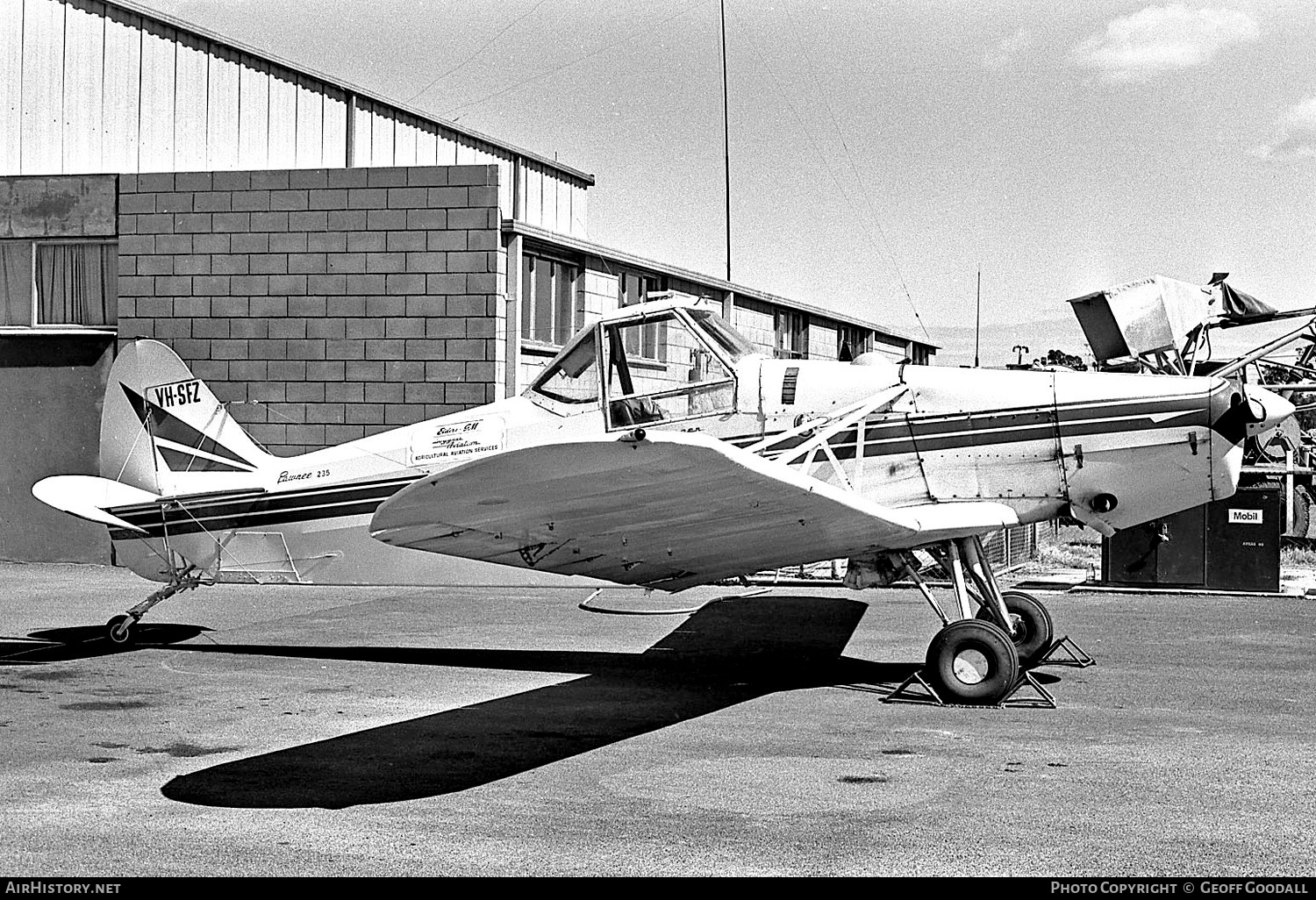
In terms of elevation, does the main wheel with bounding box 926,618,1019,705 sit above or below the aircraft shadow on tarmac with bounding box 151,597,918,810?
above

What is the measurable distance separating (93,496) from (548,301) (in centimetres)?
933

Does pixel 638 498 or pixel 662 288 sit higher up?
pixel 662 288

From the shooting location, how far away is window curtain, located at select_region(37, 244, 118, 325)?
19.5 m

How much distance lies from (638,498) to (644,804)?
1761 mm

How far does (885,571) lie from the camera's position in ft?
31.3

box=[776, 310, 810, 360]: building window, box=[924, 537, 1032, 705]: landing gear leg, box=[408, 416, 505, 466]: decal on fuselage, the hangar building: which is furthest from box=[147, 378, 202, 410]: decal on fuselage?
box=[776, 310, 810, 360]: building window

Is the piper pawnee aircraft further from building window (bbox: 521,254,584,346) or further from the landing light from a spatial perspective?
building window (bbox: 521,254,584,346)

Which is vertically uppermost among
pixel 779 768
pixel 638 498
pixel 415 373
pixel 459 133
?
pixel 459 133

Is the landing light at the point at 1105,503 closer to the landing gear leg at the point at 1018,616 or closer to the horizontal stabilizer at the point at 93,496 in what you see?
the landing gear leg at the point at 1018,616

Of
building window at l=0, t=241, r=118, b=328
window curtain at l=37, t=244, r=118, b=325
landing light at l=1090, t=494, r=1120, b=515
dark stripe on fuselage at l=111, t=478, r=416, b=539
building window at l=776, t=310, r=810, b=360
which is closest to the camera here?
landing light at l=1090, t=494, r=1120, b=515

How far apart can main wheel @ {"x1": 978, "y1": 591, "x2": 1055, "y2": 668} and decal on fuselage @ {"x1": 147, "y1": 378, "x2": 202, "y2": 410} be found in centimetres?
677

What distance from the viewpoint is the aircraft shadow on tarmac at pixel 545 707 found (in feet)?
21.7
